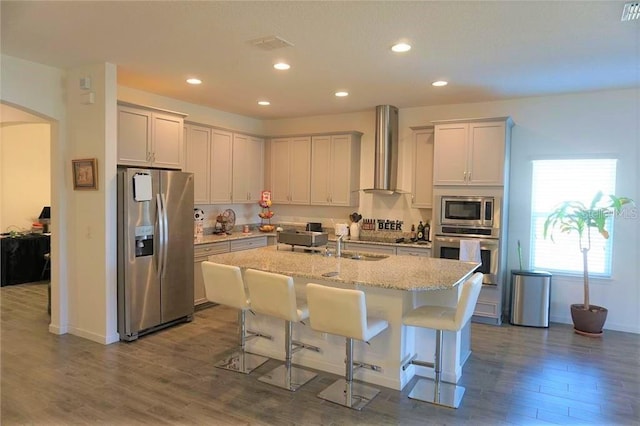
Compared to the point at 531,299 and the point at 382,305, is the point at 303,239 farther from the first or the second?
the point at 531,299

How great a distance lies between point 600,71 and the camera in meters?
4.10

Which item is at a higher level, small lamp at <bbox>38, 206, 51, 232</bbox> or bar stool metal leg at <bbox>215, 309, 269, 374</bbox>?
small lamp at <bbox>38, 206, 51, 232</bbox>

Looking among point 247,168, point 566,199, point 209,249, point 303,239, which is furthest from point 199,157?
point 566,199

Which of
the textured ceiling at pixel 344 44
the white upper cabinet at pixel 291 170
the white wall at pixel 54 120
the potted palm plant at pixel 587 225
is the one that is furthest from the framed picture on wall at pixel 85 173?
the potted palm plant at pixel 587 225

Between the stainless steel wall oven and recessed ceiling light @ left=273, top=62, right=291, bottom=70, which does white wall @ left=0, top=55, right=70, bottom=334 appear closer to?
recessed ceiling light @ left=273, top=62, right=291, bottom=70

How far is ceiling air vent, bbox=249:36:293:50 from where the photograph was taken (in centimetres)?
333

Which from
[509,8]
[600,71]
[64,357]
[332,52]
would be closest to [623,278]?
[600,71]

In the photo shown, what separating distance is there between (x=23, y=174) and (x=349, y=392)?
7.53 m

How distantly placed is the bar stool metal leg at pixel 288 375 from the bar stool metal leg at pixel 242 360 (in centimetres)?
21

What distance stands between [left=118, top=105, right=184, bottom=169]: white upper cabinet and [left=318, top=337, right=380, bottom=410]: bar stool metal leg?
3.15 m

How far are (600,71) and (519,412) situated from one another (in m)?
3.27

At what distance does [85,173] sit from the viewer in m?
4.29

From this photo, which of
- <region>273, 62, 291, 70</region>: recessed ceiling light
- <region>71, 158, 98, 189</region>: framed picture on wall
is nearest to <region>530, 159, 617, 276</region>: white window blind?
<region>273, 62, 291, 70</region>: recessed ceiling light

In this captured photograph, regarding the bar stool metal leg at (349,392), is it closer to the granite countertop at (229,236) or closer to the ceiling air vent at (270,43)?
the ceiling air vent at (270,43)
